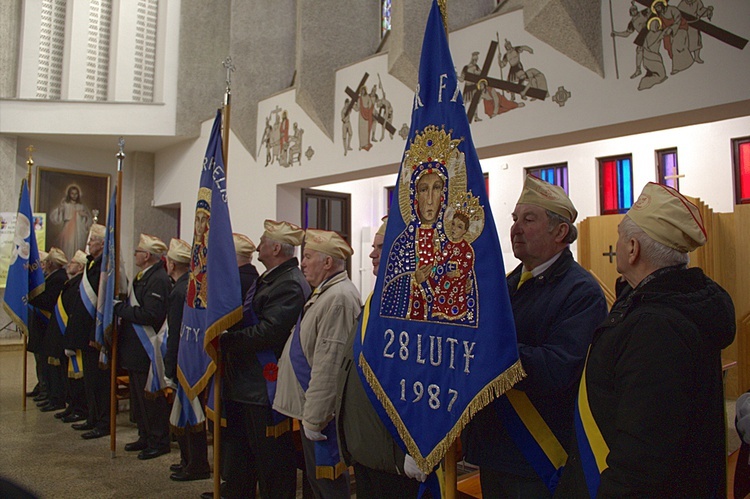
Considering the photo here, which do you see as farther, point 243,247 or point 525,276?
point 243,247

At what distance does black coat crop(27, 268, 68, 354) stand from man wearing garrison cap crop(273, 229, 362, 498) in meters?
5.35

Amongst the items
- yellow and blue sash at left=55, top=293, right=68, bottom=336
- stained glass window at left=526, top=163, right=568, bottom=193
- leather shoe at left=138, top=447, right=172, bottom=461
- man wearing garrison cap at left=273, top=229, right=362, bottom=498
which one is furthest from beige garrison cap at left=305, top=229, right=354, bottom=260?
stained glass window at left=526, top=163, right=568, bottom=193

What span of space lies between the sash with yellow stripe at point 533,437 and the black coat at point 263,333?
1.94 metres

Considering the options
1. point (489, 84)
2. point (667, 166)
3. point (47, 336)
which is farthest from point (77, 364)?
point (667, 166)

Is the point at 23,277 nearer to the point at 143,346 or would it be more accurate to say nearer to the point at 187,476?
the point at 143,346

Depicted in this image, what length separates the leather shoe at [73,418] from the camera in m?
6.73

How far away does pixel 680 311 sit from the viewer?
1.60 m

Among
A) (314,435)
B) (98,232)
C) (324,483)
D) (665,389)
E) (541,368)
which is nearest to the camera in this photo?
(665,389)

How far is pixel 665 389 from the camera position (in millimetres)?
1537

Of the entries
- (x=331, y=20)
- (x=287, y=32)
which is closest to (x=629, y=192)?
(x=331, y=20)

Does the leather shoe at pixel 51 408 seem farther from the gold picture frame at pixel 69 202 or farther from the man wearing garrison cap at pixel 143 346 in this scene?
the gold picture frame at pixel 69 202

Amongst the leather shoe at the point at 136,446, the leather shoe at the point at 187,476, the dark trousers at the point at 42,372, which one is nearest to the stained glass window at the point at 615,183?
the leather shoe at the point at 187,476

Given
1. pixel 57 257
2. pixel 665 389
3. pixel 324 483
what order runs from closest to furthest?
pixel 665 389 → pixel 324 483 → pixel 57 257

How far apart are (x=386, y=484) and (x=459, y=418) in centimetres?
89
